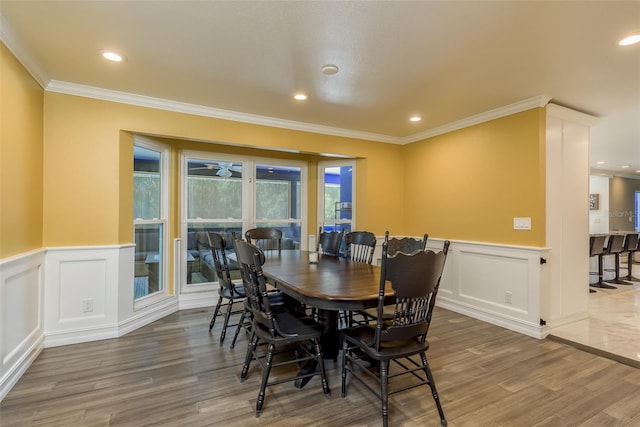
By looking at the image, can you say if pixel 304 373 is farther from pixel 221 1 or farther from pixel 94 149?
pixel 94 149

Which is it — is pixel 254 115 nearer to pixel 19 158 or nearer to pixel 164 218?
pixel 164 218

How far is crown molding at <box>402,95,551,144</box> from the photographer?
318cm

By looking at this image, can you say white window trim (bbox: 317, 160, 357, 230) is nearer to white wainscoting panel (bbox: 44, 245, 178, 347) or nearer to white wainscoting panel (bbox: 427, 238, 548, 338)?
white wainscoting panel (bbox: 427, 238, 548, 338)

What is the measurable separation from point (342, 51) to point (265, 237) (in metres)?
2.39

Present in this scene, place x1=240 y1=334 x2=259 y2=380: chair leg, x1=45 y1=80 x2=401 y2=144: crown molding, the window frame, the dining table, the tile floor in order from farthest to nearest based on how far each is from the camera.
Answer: the window frame, x1=45 y1=80 x2=401 y2=144: crown molding, the tile floor, x1=240 y1=334 x2=259 y2=380: chair leg, the dining table

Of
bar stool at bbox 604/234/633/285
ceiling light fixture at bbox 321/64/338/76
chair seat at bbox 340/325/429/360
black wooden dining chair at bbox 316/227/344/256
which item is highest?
ceiling light fixture at bbox 321/64/338/76

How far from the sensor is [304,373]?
7.57 ft

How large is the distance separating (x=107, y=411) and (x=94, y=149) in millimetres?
2306

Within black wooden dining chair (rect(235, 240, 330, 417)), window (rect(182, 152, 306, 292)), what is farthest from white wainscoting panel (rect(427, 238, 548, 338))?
black wooden dining chair (rect(235, 240, 330, 417))

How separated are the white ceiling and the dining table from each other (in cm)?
166

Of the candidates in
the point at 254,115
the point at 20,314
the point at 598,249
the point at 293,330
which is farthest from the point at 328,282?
the point at 598,249

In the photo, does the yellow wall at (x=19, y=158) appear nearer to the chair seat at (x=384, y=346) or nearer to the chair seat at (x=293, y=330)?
the chair seat at (x=293, y=330)

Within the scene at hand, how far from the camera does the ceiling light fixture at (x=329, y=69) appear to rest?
2.52 m

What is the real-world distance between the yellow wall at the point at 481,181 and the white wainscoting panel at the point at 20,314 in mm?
4396
